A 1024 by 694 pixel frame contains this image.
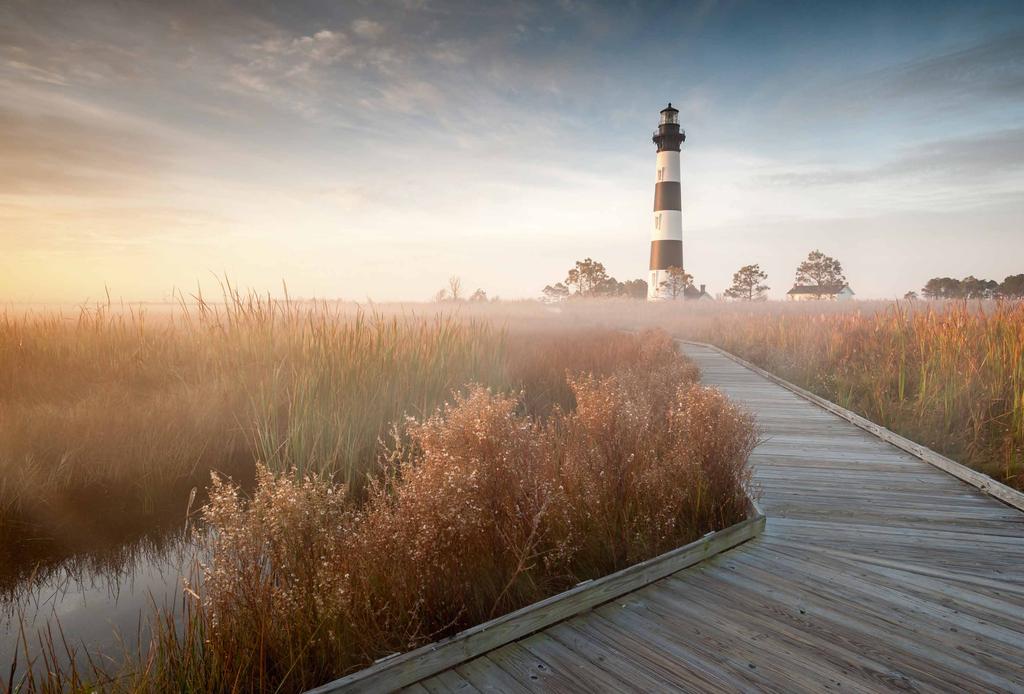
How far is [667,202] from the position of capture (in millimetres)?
34469

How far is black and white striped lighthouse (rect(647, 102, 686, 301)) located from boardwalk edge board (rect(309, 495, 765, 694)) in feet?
110

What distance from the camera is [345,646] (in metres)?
2.01

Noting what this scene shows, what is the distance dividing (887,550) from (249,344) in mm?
6116

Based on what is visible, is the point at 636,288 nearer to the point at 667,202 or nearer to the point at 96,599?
the point at 667,202

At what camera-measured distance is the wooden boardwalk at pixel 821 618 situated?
187cm

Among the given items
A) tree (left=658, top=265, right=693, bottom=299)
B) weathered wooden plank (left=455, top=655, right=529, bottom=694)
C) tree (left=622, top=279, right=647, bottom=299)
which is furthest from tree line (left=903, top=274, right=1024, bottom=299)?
weathered wooden plank (left=455, top=655, right=529, bottom=694)

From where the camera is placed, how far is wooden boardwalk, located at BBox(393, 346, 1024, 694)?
73.7 inches

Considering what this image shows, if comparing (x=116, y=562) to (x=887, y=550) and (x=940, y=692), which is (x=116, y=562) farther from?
(x=887, y=550)

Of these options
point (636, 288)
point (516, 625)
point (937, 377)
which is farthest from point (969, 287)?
point (516, 625)

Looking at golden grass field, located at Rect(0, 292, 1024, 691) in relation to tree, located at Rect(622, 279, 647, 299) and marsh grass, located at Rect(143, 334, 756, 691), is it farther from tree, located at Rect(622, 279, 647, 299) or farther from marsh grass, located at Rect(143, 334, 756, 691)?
tree, located at Rect(622, 279, 647, 299)

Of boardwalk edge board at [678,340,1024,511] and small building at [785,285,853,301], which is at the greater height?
small building at [785,285,853,301]

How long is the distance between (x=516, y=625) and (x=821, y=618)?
54.9 inches

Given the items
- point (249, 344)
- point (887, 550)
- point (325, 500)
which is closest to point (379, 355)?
point (249, 344)

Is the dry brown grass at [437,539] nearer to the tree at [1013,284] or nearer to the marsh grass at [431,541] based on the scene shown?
the marsh grass at [431,541]
